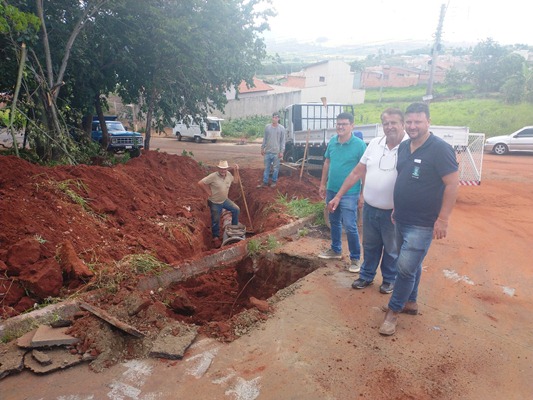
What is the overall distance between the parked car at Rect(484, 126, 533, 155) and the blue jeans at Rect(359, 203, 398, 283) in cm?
1691

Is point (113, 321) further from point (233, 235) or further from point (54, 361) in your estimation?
point (233, 235)

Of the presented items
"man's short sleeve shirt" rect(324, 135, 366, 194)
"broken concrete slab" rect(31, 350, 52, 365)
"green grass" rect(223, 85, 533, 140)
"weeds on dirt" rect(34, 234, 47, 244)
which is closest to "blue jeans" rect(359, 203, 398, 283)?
"man's short sleeve shirt" rect(324, 135, 366, 194)

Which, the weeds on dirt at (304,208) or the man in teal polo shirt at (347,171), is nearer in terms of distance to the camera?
the man in teal polo shirt at (347,171)

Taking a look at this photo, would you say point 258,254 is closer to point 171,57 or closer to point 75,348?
point 75,348

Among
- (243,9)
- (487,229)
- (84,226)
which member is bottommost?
(487,229)

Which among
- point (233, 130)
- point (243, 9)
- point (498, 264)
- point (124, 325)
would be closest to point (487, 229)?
point (498, 264)

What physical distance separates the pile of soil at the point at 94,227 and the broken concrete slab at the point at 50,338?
0.14 meters

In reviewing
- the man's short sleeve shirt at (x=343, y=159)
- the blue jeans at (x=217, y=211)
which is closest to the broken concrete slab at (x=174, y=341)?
the man's short sleeve shirt at (x=343, y=159)

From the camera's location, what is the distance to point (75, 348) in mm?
3529

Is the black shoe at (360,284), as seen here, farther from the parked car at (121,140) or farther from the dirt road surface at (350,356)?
the parked car at (121,140)

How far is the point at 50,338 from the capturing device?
3.50 meters

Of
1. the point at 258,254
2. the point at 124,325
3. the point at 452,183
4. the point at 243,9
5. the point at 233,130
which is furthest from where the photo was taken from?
the point at 233,130

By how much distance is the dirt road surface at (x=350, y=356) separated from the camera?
310 cm

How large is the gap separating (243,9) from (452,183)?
1251 cm
